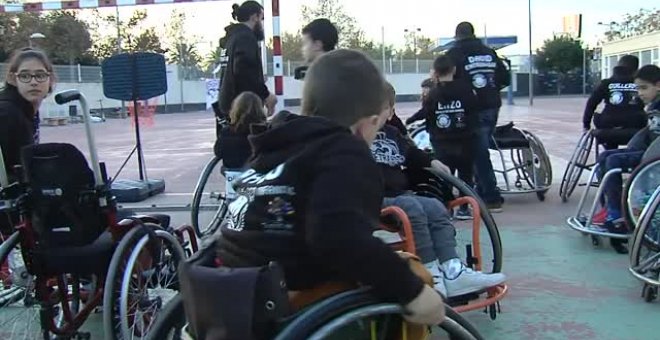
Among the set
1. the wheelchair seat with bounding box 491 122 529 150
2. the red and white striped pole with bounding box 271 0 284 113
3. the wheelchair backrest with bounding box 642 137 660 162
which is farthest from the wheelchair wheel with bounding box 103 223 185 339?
the wheelchair seat with bounding box 491 122 529 150

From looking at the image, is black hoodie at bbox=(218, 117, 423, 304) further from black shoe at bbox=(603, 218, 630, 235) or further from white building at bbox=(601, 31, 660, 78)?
white building at bbox=(601, 31, 660, 78)

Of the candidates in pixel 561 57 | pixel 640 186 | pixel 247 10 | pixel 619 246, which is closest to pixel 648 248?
pixel 640 186

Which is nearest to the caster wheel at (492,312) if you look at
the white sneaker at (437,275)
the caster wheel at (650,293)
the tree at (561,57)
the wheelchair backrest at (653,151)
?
the white sneaker at (437,275)

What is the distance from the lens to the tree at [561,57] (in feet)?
193

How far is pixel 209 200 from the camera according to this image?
21.6 feet

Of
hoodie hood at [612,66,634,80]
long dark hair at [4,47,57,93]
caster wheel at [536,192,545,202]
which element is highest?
long dark hair at [4,47,57,93]

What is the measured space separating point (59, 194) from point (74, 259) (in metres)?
0.29

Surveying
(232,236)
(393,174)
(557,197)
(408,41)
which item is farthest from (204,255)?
(408,41)

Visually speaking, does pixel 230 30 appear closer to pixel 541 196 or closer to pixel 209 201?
pixel 209 201

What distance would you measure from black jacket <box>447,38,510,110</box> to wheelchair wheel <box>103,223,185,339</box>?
14.0ft

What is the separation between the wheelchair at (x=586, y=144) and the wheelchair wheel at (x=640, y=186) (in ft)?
5.58

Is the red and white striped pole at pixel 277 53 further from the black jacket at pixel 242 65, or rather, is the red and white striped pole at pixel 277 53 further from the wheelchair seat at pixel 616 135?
the wheelchair seat at pixel 616 135

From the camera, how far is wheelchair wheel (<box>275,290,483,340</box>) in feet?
6.55

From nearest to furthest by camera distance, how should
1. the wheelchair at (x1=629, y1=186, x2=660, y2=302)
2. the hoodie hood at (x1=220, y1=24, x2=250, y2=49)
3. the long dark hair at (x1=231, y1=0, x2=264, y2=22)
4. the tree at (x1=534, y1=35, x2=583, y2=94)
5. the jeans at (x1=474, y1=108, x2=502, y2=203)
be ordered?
the wheelchair at (x1=629, y1=186, x2=660, y2=302) → the hoodie hood at (x1=220, y1=24, x2=250, y2=49) → the long dark hair at (x1=231, y1=0, x2=264, y2=22) → the jeans at (x1=474, y1=108, x2=502, y2=203) → the tree at (x1=534, y1=35, x2=583, y2=94)
